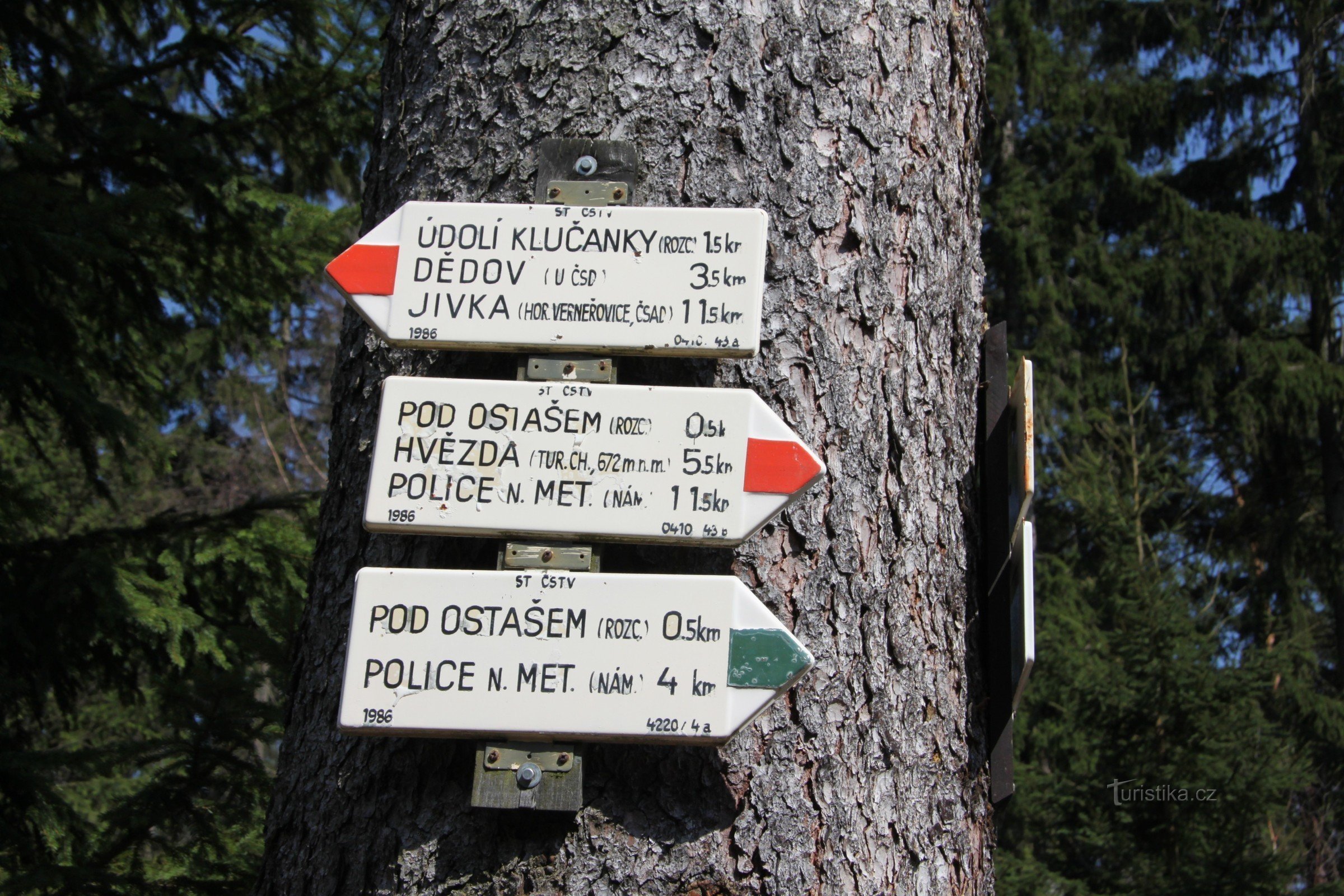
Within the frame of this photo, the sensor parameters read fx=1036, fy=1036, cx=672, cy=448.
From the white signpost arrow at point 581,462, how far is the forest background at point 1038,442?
2047 mm

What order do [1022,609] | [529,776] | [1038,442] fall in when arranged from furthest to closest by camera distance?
1. [1038,442]
2. [1022,609]
3. [529,776]

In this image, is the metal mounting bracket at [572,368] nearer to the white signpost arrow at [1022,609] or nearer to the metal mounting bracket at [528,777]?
the metal mounting bracket at [528,777]

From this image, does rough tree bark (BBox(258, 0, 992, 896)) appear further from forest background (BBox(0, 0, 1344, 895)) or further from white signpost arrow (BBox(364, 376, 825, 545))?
forest background (BBox(0, 0, 1344, 895))

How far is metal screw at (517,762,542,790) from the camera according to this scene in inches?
51.0

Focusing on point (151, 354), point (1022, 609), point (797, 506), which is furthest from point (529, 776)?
point (151, 354)

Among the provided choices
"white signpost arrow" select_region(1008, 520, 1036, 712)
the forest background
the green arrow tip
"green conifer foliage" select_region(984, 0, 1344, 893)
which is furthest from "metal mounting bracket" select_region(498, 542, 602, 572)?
"green conifer foliage" select_region(984, 0, 1344, 893)

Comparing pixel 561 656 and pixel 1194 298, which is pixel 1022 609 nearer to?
pixel 561 656

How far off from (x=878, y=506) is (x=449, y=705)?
0.66 metres

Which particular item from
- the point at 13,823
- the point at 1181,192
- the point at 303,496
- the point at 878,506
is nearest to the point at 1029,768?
the point at 303,496

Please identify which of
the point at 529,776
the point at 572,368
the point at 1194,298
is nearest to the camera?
the point at 529,776

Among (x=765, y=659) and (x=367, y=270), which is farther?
(x=367, y=270)

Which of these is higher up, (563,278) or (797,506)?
(563,278)

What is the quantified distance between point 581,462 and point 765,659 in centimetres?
35

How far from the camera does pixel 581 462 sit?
4.56 feet
